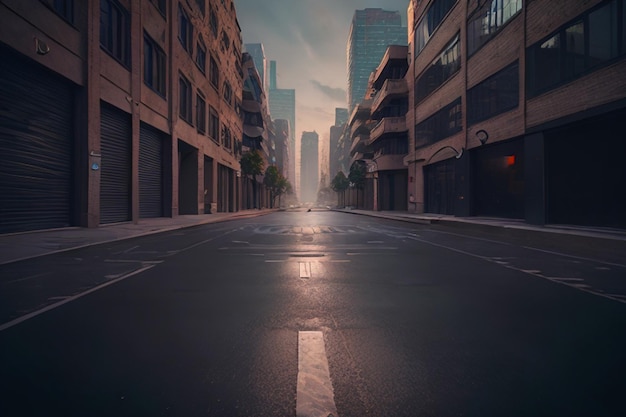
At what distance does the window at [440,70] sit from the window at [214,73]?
20.7 metres

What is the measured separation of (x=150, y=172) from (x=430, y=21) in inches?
1064

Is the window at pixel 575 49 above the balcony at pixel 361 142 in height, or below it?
below

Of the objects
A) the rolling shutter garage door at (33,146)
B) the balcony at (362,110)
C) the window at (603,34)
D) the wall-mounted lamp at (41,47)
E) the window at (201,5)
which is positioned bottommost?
the rolling shutter garage door at (33,146)

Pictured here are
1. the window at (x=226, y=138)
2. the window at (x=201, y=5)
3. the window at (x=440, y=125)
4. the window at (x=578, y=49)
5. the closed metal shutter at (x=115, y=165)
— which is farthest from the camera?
the window at (x=226, y=138)

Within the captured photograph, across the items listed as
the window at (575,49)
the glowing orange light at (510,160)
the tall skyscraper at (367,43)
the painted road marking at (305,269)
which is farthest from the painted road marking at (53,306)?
the tall skyscraper at (367,43)

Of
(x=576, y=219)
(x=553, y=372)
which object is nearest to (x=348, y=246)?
(x=553, y=372)

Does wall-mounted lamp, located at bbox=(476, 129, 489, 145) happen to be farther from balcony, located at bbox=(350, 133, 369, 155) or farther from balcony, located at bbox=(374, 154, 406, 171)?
balcony, located at bbox=(350, 133, 369, 155)

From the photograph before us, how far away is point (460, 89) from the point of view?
968 inches

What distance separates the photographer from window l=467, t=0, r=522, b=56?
61.7 ft

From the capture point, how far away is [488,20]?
69.2ft

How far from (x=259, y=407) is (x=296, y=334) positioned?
3.71ft

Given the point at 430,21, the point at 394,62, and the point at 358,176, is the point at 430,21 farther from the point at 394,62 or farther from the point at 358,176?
the point at 358,176

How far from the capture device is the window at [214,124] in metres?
35.0

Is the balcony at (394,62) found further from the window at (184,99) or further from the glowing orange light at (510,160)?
the glowing orange light at (510,160)
